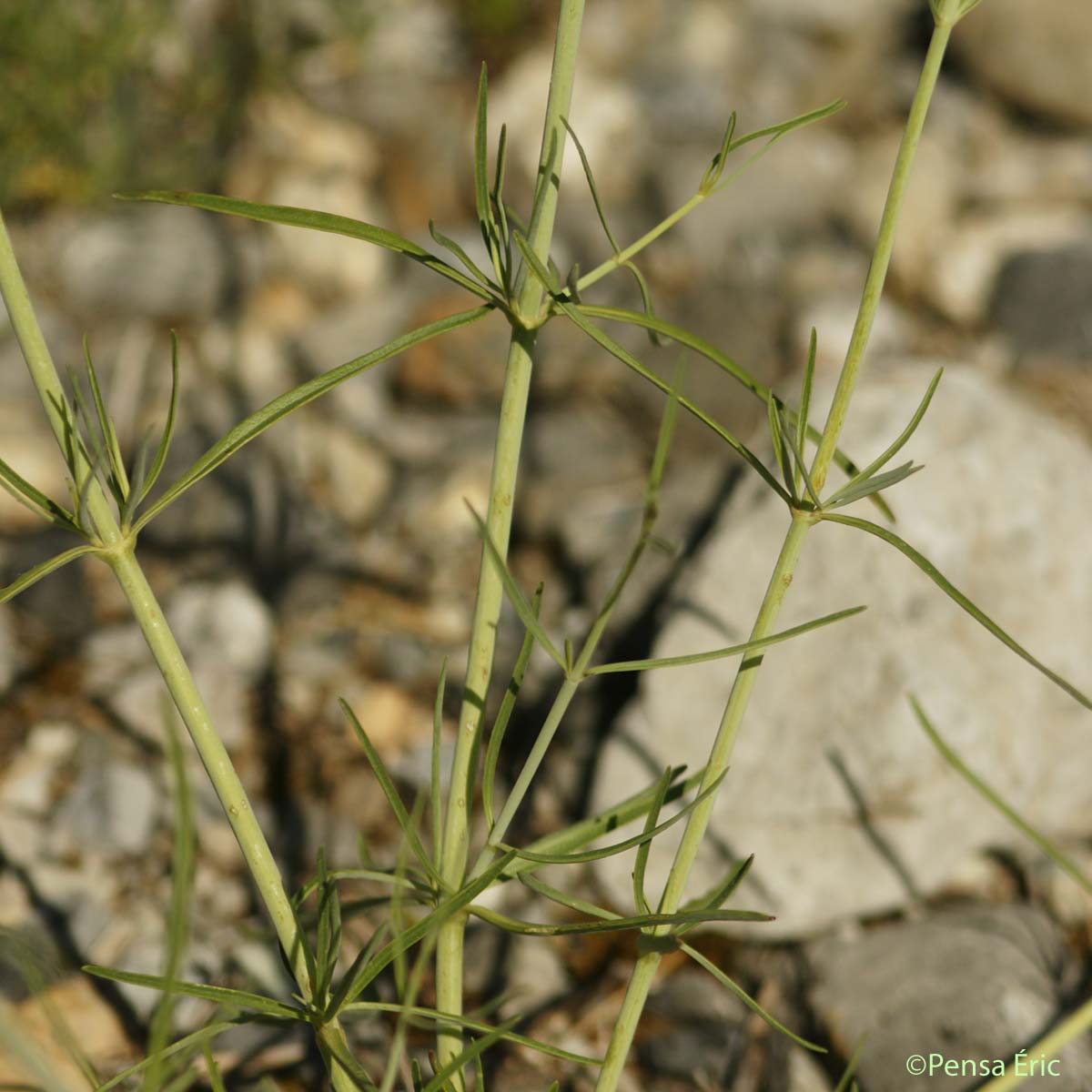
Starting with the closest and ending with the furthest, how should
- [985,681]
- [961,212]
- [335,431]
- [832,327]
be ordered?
[985,681] < [335,431] < [832,327] < [961,212]

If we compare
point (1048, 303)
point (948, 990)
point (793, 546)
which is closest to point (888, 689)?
point (948, 990)

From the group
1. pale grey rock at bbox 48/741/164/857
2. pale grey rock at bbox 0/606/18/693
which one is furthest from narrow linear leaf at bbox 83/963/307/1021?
pale grey rock at bbox 0/606/18/693

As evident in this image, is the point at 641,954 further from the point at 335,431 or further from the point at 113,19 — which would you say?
the point at 113,19

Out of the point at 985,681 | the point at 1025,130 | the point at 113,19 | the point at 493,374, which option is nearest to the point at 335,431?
the point at 493,374

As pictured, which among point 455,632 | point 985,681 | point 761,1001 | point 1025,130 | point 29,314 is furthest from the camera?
point 1025,130

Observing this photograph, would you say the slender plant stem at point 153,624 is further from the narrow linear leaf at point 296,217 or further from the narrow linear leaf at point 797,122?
the narrow linear leaf at point 797,122

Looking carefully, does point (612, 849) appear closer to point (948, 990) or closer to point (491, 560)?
point (491, 560)

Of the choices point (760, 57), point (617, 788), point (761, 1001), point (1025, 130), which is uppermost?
point (760, 57)
